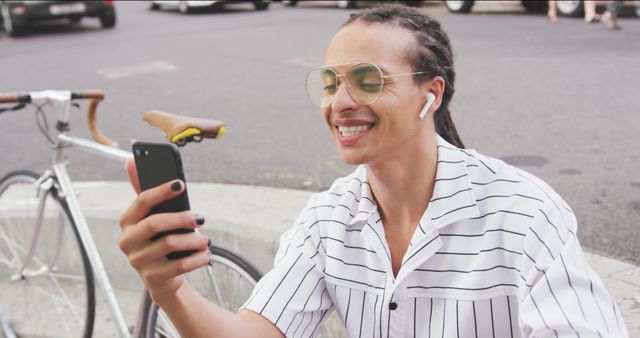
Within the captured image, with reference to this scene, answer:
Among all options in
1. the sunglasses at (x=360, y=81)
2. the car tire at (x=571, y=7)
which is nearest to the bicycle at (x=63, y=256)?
the sunglasses at (x=360, y=81)

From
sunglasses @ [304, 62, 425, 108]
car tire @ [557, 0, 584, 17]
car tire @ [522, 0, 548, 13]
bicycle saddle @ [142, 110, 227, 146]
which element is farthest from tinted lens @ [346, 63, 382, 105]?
car tire @ [522, 0, 548, 13]

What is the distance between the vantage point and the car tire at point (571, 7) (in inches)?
491

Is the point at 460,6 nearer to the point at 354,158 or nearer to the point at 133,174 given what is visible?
the point at 354,158

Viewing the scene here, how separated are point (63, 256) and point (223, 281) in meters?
1.19

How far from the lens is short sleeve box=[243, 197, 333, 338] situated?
1.88m

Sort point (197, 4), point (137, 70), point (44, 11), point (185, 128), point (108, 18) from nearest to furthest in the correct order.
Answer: point (185, 128) → point (137, 70) → point (44, 11) → point (108, 18) → point (197, 4)

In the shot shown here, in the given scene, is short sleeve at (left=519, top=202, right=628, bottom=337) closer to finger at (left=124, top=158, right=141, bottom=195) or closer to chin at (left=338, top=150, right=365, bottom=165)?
chin at (left=338, top=150, right=365, bottom=165)

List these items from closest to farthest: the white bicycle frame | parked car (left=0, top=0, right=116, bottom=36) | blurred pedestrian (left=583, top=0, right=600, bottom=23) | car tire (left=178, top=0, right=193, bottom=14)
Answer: the white bicycle frame → blurred pedestrian (left=583, top=0, right=600, bottom=23) → parked car (left=0, top=0, right=116, bottom=36) → car tire (left=178, top=0, right=193, bottom=14)

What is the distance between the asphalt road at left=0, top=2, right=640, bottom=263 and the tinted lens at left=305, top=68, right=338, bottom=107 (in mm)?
2102

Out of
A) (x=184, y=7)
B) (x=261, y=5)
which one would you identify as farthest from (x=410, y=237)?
(x=184, y=7)

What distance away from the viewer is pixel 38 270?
358 cm

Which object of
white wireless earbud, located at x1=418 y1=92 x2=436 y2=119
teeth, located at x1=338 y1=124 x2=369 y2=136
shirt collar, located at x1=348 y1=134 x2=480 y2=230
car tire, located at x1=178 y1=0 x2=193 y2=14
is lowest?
car tire, located at x1=178 y1=0 x2=193 y2=14

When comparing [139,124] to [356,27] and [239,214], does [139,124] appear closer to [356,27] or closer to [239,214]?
[239,214]

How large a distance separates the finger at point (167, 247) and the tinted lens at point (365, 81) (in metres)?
0.56
